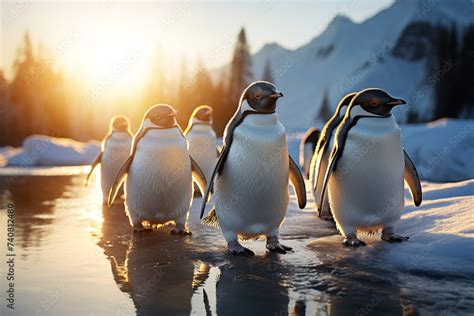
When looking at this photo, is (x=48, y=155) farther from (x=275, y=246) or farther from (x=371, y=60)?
(x=371, y=60)

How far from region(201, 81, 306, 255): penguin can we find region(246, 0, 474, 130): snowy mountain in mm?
36278

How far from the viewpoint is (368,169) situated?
5.07m

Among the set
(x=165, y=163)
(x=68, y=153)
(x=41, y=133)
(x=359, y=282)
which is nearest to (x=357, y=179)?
(x=359, y=282)

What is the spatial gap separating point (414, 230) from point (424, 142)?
1172cm

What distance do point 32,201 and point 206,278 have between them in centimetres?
609

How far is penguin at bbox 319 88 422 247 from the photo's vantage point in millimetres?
5031

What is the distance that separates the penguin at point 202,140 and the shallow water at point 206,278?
302 centimetres

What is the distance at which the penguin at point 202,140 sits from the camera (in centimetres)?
Result: 912

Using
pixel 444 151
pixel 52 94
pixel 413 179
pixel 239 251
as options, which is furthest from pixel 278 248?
pixel 52 94

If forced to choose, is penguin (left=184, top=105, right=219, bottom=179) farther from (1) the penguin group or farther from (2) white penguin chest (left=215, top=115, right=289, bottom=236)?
(2) white penguin chest (left=215, top=115, right=289, bottom=236)

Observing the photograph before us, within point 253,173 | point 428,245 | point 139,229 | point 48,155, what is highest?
point 253,173

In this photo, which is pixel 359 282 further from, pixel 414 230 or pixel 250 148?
pixel 414 230

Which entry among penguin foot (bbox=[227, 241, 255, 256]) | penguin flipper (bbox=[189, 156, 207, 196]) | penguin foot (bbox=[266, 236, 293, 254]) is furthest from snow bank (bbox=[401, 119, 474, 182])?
penguin foot (bbox=[227, 241, 255, 256])

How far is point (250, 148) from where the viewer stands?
479cm
